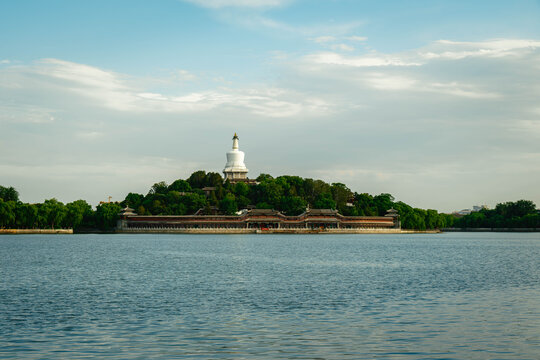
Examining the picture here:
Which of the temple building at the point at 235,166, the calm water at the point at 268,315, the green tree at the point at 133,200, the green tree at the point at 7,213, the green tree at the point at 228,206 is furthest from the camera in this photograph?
the temple building at the point at 235,166

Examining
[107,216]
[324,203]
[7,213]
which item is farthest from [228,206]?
[7,213]

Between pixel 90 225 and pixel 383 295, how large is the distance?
127 metres

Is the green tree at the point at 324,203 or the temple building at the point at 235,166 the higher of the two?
the temple building at the point at 235,166

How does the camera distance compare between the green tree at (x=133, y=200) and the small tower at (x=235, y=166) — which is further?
the small tower at (x=235, y=166)

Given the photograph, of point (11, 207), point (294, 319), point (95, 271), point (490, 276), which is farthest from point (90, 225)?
point (294, 319)

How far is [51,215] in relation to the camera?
124 m

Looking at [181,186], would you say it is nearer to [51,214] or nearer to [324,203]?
[324,203]

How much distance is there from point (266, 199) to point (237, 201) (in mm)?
6871

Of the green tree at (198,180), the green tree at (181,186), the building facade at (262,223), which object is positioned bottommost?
the building facade at (262,223)

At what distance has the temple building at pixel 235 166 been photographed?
177m

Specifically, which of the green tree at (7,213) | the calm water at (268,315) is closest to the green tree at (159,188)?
the green tree at (7,213)

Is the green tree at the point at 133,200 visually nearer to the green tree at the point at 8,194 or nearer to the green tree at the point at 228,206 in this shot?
the green tree at the point at 228,206

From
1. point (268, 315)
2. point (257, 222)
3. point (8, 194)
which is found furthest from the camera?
point (257, 222)

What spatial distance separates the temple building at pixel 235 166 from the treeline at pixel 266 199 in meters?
5.86
